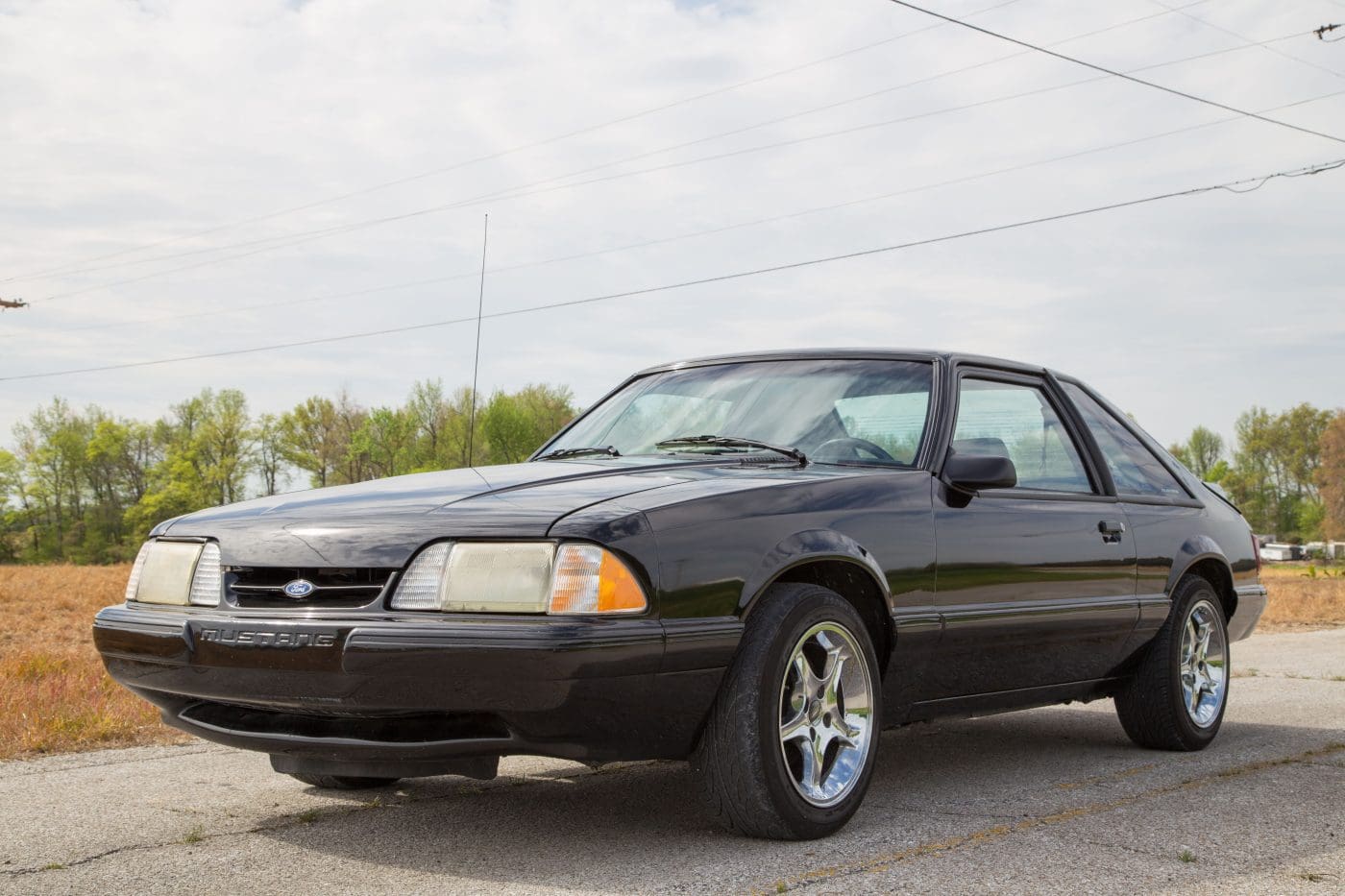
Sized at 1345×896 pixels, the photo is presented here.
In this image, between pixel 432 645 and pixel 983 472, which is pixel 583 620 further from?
pixel 983 472

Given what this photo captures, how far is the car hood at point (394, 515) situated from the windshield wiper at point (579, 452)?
0.65 meters

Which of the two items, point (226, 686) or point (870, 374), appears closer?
point (226, 686)

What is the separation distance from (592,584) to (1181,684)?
3.56 meters

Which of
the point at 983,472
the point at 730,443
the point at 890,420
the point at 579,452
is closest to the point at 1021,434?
the point at 890,420

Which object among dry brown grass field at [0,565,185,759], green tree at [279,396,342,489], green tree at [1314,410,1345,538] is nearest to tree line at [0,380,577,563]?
green tree at [279,396,342,489]

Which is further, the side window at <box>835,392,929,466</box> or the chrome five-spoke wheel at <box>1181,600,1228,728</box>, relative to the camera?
the chrome five-spoke wheel at <box>1181,600,1228,728</box>

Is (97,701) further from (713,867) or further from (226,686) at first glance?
(713,867)

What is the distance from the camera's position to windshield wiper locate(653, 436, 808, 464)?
472 centimetres

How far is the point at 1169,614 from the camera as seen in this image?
607 centimetres

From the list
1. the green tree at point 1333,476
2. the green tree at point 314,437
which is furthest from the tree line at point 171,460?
the green tree at point 1333,476

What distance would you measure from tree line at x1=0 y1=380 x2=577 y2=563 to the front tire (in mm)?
81886

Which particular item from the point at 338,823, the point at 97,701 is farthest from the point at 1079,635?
the point at 97,701

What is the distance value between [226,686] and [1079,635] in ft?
10.7

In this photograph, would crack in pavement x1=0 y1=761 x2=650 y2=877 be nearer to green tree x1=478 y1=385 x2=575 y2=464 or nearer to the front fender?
the front fender
